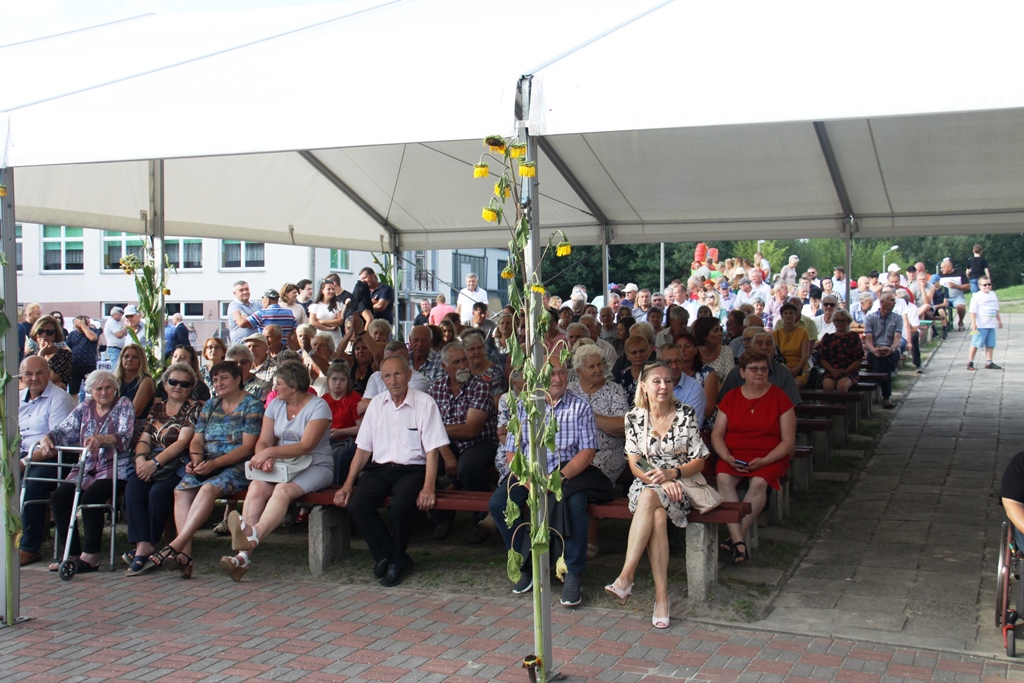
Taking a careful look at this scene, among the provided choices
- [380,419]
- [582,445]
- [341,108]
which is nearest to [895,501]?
[582,445]

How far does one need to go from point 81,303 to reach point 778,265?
29.5m

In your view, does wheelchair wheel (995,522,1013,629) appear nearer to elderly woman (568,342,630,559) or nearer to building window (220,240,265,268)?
elderly woman (568,342,630,559)

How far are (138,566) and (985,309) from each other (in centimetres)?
1206

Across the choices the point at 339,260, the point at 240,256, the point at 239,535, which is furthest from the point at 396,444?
the point at 339,260

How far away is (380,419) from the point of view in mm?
6164

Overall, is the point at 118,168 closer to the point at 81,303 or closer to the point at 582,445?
the point at 582,445

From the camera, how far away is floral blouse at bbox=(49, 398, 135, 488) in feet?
21.0

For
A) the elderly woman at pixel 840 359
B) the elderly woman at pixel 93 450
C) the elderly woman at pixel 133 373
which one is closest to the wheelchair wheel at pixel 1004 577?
the elderly woman at pixel 93 450

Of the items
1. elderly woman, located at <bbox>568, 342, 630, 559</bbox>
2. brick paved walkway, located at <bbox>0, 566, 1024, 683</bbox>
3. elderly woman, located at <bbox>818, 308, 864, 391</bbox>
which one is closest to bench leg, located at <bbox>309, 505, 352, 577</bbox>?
brick paved walkway, located at <bbox>0, 566, 1024, 683</bbox>

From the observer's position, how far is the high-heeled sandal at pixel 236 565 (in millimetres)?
5723

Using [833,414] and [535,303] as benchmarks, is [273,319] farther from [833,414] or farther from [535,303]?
[535,303]

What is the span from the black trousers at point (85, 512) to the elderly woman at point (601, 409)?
2.99 m

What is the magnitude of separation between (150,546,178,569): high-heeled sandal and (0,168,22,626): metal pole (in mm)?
908

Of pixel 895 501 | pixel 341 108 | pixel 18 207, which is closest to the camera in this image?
pixel 341 108
